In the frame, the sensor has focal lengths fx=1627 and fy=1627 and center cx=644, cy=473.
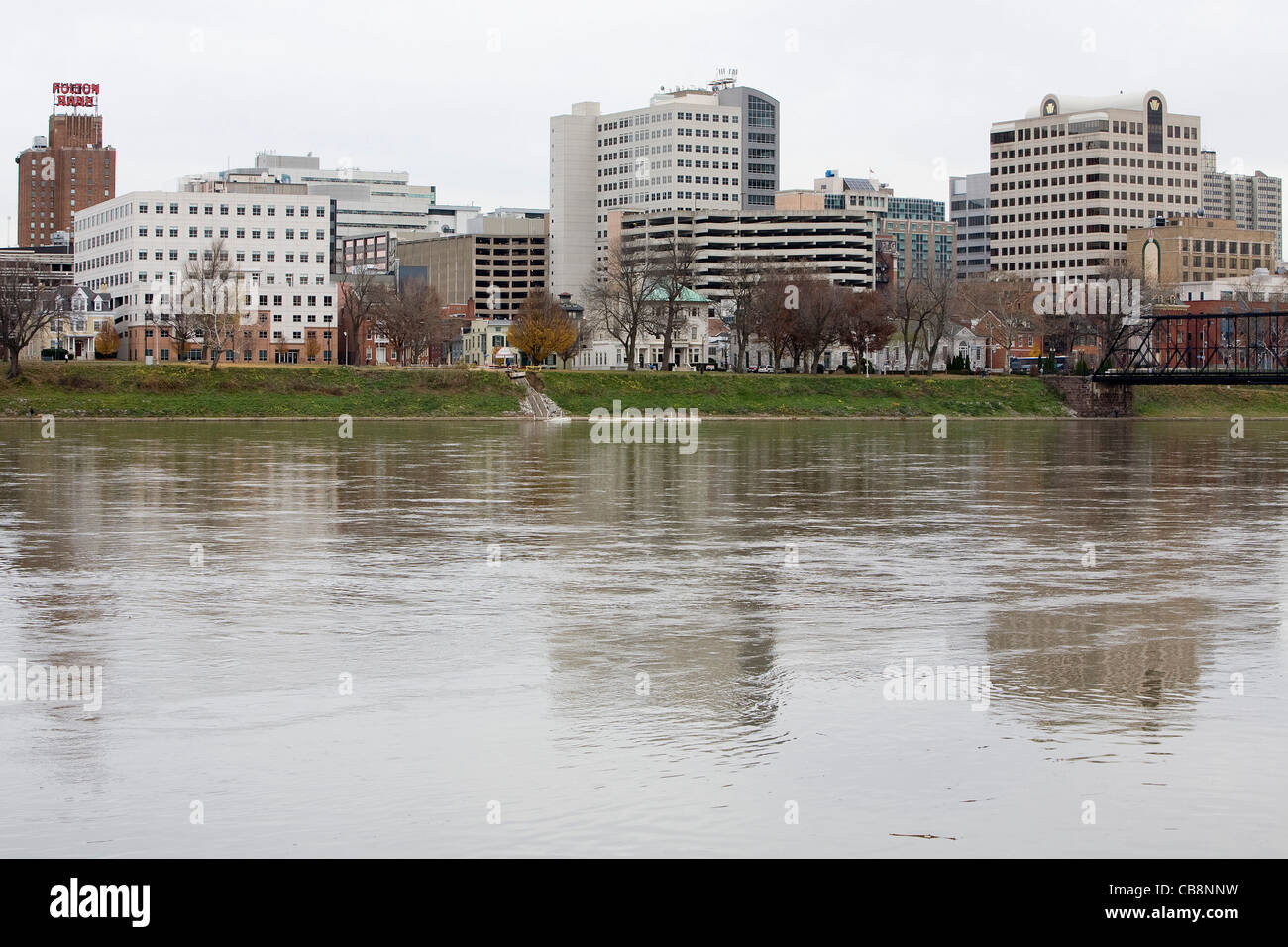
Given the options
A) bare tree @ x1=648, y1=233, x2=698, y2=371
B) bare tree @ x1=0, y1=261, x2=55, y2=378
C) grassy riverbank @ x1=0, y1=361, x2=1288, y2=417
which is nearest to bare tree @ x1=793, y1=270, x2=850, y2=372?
bare tree @ x1=648, y1=233, x2=698, y2=371

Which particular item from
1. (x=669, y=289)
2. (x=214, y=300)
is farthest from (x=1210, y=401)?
(x=214, y=300)

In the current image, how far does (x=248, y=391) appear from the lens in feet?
416

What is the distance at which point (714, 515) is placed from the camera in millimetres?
41000

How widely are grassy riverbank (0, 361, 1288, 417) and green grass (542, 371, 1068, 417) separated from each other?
0.49 feet

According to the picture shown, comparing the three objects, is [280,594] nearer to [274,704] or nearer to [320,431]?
[274,704]

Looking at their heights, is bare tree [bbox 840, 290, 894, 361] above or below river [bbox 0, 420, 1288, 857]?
above

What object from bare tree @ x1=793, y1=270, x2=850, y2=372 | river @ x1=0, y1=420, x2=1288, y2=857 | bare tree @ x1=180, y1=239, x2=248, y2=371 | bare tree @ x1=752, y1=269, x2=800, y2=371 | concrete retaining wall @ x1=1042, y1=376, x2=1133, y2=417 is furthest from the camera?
bare tree @ x1=752, y1=269, x2=800, y2=371

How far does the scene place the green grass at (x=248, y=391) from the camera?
118 metres

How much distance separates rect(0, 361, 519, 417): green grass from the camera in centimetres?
11762

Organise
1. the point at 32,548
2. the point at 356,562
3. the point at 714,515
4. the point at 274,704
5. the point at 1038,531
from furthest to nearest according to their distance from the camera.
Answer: the point at 714,515 → the point at 1038,531 → the point at 32,548 → the point at 356,562 → the point at 274,704

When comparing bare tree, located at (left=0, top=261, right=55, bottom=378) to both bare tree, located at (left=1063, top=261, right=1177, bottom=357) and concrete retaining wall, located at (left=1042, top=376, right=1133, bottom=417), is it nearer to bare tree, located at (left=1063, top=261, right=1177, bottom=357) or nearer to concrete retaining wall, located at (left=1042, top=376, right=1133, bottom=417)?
concrete retaining wall, located at (left=1042, top=376, right=1133, bottom=417)

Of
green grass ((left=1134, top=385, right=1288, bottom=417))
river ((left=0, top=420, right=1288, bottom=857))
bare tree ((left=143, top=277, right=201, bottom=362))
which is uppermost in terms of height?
bare tree ((left=143, top=277, right=201, bottom=362))
